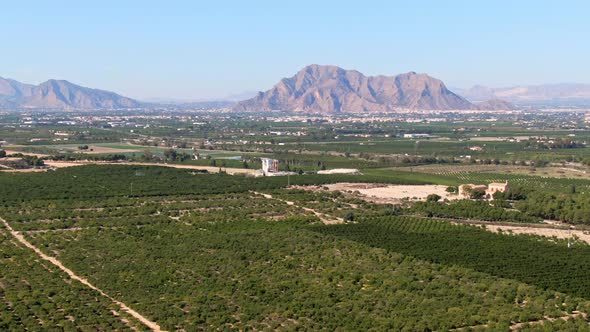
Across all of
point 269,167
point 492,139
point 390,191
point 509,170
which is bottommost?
point 492,139

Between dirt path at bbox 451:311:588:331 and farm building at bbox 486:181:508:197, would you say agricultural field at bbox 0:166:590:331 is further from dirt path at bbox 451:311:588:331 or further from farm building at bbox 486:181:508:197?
farm building at bbox 486:181:508:197

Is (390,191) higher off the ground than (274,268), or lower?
lower

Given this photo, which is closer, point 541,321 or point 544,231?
point 541,321

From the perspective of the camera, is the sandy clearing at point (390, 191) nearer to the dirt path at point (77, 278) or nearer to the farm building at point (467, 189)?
the farm building at point (467, 189)

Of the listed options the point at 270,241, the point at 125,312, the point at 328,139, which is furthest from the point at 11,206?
the point at 328,139

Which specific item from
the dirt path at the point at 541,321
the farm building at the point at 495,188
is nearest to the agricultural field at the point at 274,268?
the dirt path at the point at 541,321

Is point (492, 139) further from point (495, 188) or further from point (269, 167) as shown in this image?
point (495, 188)

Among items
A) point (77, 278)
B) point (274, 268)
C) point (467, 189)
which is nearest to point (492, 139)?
point (467, 189)
